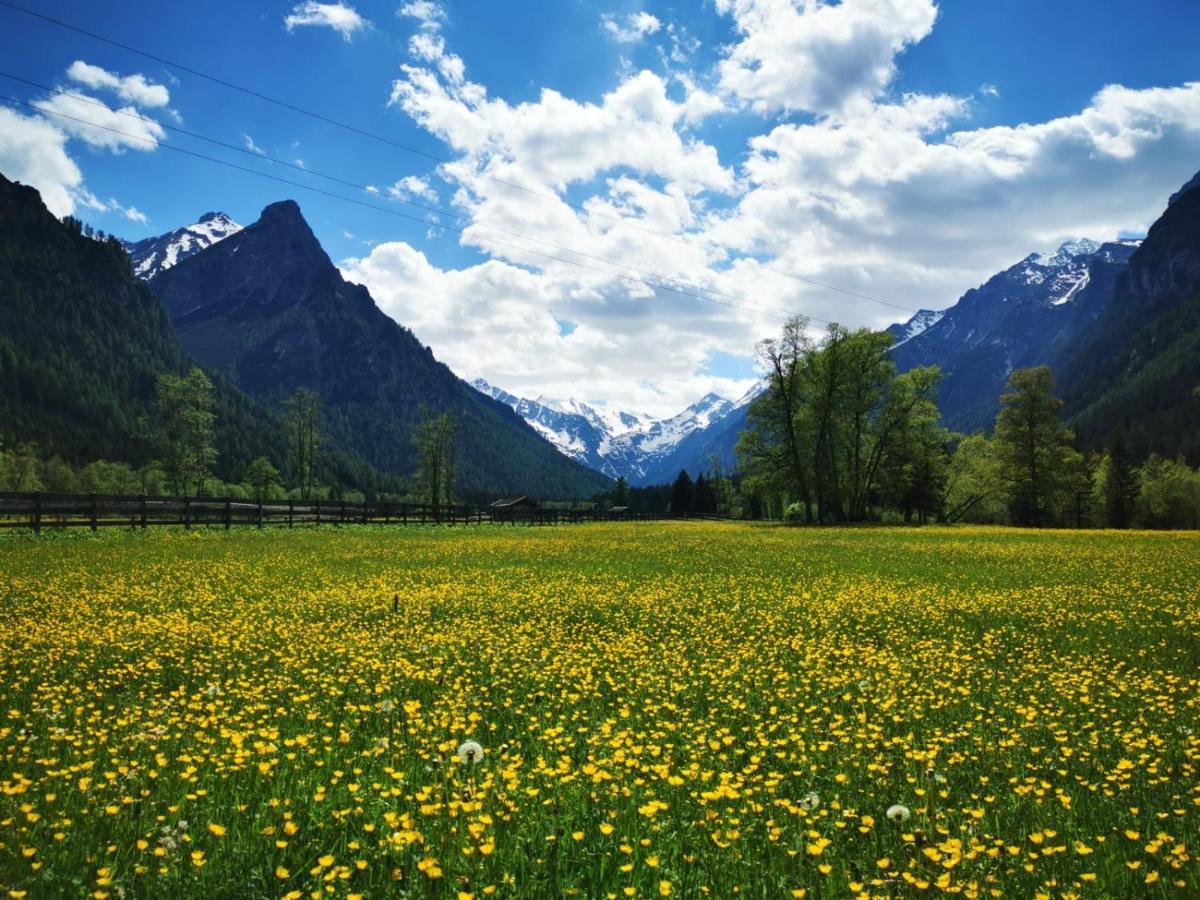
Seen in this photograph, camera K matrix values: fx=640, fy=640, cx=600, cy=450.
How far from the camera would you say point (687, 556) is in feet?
83.2

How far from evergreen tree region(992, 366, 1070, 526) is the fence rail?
44655mm

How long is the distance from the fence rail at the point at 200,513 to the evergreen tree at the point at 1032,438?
147 ft

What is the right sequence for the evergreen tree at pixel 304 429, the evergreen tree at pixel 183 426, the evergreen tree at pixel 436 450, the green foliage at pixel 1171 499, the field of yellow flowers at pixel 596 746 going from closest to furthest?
the field of yellow flowers at pixel 596 746, the evergreen tree at pixel 183 426, the evergreen tree at pixel 304 429, the evergreen tree at pixel 436 450, the green foliage at pixel 1171 499

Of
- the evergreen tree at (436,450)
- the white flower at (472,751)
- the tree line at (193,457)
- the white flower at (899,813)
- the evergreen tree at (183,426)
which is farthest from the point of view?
the evergreen tree at (436,450)

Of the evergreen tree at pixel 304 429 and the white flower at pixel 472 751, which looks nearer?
the white flower at pixel 472 751

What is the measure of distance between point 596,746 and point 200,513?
39.6 m

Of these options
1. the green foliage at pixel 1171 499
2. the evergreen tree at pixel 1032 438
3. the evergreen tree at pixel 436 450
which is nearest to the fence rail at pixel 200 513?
the evergreen tree at pixel 436 450

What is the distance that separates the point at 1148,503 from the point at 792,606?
11806cm

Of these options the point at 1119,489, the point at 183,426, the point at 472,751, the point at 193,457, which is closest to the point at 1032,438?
the point at 1119,489

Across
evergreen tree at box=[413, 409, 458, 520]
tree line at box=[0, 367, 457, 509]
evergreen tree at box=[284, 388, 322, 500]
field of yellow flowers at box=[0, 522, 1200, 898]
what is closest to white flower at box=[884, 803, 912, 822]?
field of yellow flowers at box=[0, 522, 1200, 898]

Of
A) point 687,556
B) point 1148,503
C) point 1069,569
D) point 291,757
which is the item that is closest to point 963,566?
point 1069,569

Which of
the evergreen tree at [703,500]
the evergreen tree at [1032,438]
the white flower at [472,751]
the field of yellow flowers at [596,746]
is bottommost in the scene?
the evergreen tree at [703,500]

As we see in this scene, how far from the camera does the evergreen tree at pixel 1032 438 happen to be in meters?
56.2

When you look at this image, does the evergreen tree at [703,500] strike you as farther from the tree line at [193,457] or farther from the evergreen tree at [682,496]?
the tree line at [193,457]
